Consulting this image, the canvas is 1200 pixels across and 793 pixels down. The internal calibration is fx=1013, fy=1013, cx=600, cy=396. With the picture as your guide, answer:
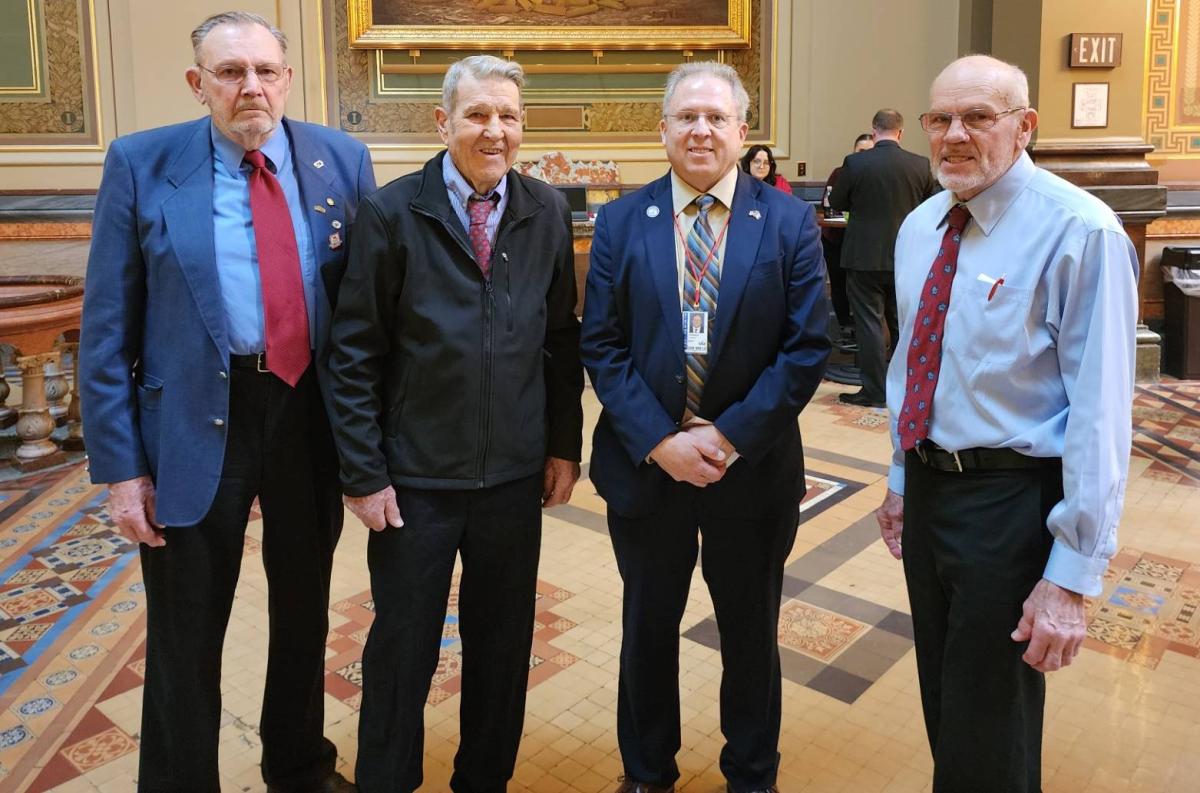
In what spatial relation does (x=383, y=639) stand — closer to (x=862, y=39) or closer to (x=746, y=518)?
(x=746, y=518)

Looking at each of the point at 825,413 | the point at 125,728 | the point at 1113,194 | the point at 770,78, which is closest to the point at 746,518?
the point at 125,728

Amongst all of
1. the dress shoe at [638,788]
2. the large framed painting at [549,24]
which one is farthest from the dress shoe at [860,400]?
the dress shoe at [638,788]

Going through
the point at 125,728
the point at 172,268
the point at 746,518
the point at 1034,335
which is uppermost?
the point at 172,268

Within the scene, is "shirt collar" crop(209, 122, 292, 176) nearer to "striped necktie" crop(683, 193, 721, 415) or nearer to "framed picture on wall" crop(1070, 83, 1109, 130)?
"striped necktie" crop(683, 193, 721, 415)

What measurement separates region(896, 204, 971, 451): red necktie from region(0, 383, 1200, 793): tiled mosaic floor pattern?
3.43 feet

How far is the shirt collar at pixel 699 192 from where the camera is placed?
223 cm

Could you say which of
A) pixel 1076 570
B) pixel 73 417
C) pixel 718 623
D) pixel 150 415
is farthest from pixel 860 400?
pixel 150 415

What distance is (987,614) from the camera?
1.87 m

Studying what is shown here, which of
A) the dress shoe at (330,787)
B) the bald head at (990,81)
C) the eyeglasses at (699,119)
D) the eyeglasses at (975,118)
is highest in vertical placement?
the bald head at (990,81)

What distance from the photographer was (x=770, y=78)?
9641 mm

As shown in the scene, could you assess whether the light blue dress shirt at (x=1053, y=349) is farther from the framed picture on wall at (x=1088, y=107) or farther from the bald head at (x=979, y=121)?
the framed picture on wall at (x=1088, y=107)

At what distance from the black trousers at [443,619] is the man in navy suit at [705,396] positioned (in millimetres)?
248

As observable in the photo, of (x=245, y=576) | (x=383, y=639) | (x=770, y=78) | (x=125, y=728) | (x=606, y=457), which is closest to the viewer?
(x=383, y=639)

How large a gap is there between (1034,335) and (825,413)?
4723mm
